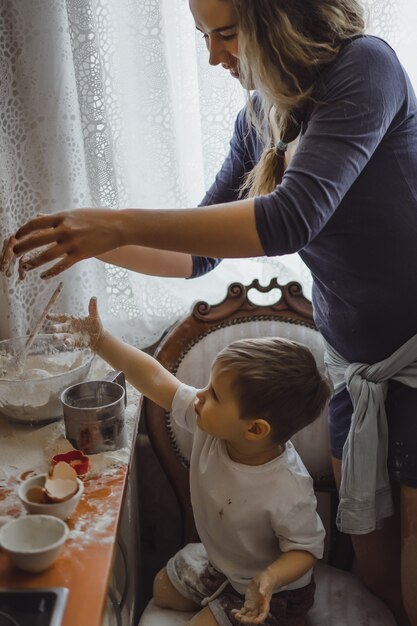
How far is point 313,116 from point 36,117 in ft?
2.10

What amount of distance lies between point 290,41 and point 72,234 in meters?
0.42

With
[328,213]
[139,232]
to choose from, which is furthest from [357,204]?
[139,232]

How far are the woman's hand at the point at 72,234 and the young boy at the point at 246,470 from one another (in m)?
0.34

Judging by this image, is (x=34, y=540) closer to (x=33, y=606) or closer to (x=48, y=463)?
(x=33, y=606)

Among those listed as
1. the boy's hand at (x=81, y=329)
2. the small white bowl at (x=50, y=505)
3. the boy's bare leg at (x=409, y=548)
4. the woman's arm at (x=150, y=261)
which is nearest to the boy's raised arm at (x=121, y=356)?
the boy's hand at (x=81, y=329)

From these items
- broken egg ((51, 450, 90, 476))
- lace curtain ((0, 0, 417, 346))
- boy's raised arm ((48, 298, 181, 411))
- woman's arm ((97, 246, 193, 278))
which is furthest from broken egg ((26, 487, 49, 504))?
lace curtain ((0, 0, 417, 346))

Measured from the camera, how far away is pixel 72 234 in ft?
2.78

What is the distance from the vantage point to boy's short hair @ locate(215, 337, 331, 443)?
43.8 inches

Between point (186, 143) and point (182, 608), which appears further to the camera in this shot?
point (186, 143)

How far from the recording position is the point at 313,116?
0.96 meters

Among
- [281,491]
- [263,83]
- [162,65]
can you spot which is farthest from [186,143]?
[281,491]

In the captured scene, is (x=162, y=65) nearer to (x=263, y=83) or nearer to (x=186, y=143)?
(x=186, y=143)

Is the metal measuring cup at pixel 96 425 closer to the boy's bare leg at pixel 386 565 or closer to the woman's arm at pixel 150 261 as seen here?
the woman's arm at pixel 150 261

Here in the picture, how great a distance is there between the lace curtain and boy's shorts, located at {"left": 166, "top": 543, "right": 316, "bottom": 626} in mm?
554
